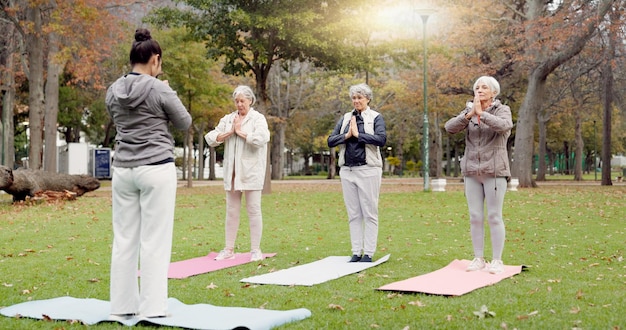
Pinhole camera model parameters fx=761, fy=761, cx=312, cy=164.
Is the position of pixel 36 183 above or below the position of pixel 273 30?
below

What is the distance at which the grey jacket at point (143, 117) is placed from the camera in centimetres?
548

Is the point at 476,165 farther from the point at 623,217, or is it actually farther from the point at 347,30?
the point at 347,30

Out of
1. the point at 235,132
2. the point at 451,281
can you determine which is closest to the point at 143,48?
the point at 235,132

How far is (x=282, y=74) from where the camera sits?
4794cm

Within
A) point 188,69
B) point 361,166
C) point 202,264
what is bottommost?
point 202,264

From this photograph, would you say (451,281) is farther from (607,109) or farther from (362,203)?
(607,109)

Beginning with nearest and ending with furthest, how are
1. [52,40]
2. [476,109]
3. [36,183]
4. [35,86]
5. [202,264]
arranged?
[476,109] < [202,264] < [36,183] < [35,86] < [52,40]

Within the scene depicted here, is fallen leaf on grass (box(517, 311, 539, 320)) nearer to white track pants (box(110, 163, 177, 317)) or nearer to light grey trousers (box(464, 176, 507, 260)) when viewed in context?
light grey trousers (box(464, 176, 507, 260))

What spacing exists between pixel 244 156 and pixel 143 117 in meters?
3.61

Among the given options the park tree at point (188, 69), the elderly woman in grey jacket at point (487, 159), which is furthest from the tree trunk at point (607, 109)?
the elderly woman in grey jacket at point (487, 159)

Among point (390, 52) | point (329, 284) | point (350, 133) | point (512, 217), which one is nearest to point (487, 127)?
point (350, 133)

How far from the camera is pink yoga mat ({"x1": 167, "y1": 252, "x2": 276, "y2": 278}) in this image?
8.07 metres

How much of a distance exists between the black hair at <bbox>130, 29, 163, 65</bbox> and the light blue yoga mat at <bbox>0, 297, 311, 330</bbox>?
188 centimetres

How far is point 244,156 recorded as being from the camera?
912cm
